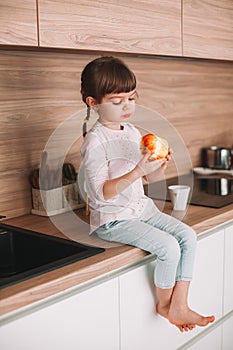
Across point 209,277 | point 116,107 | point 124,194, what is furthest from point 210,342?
point 116,107

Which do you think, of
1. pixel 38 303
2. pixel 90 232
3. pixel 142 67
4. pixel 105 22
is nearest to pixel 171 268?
pixel 90 232

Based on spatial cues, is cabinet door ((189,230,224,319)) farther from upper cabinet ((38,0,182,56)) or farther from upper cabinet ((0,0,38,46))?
upper cabinet ((0,0,38,46))

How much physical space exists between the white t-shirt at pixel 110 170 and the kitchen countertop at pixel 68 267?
0.14m

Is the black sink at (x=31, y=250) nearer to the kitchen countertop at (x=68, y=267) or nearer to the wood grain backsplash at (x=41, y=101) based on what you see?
the kitchen countertop at (x=68, y=267)

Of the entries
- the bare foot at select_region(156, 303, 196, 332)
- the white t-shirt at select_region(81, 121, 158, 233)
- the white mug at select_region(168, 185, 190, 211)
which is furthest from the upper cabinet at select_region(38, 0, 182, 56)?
the bare foot at select_region(156, 303, 196, 332)

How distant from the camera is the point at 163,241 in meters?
1.48

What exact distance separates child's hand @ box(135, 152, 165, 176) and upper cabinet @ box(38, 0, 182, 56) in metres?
0.41

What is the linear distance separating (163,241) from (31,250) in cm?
44

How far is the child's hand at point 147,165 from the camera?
4.79 feet

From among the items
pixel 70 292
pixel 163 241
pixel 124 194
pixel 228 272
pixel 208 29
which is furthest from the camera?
pixel 208 29

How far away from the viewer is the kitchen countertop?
3.83 feet

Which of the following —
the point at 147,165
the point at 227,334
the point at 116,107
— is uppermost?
the point at 116,107

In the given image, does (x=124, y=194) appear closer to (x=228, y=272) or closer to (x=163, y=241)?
(x=163, y=241)

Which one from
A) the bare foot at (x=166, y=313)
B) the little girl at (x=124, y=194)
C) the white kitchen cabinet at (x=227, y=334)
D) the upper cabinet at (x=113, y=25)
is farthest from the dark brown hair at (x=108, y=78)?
the white kitchen cabinet at (x=227, y=334)
